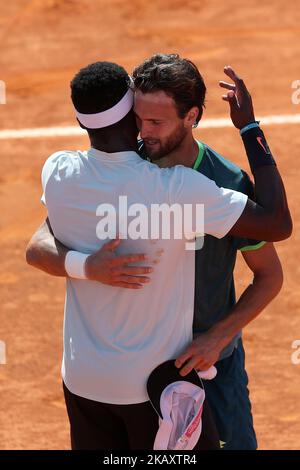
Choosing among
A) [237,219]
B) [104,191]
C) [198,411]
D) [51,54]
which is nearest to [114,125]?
[104,191]

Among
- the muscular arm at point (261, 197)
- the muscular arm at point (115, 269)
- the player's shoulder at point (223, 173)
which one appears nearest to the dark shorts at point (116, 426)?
the muscular arm at point (115, 269)

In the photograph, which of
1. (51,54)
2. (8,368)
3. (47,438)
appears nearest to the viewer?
(47,438)

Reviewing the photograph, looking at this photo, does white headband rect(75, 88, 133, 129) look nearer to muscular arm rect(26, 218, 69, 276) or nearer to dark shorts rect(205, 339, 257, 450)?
muscular arm rect(26, 218, 69, 276)

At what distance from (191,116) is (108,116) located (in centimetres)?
32

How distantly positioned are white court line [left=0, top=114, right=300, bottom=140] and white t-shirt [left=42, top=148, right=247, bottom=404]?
21.2 feet

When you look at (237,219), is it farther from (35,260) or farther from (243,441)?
(243,441)

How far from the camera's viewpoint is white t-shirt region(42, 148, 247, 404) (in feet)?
11.7

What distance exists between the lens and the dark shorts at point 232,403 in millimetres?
4062

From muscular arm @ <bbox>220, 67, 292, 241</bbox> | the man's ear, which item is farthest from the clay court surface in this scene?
the man's ear

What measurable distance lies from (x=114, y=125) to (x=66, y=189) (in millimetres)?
276

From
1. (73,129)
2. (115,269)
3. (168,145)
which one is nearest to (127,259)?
(115,269)

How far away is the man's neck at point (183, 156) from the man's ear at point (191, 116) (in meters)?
0.10

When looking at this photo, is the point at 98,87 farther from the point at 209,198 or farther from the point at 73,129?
the point at 73,129

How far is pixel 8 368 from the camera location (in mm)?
6668
